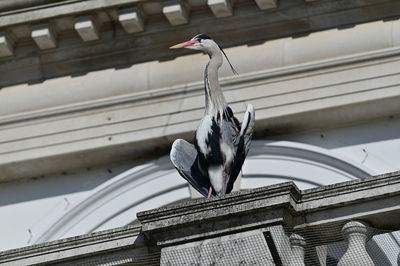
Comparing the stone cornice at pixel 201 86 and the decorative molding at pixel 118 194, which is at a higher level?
the stone cornice at pixel 201 86

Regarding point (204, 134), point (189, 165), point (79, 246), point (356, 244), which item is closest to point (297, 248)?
point (356, 244)

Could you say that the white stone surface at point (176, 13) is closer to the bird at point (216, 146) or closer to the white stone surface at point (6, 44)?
the white stone surface at point (6, 44)

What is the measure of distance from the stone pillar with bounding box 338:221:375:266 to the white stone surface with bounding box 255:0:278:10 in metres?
6.29

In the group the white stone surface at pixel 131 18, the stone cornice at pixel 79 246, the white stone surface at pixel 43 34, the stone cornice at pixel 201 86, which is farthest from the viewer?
the white stone surface at pixel 43 34

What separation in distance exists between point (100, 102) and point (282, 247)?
22.1ft

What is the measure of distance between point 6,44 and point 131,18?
150 cm

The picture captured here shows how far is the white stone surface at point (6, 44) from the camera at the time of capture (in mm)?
14461

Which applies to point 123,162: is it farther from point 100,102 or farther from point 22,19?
point 22,19

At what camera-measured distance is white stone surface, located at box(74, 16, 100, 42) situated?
14258 millimetres

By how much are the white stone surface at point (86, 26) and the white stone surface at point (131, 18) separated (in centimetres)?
31

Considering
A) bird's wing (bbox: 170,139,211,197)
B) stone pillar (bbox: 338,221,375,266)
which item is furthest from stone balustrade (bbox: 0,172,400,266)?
bird's wing (bbox: 170,139,211,197)

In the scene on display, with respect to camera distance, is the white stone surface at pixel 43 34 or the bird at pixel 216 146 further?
the white stone surface at pixel 43 34

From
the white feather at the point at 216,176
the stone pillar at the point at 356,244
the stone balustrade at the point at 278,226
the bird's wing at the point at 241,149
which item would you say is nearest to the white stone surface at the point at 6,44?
the bird's wing at the point at 241,149

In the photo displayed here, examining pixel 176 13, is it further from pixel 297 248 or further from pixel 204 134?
pixel 297 248
